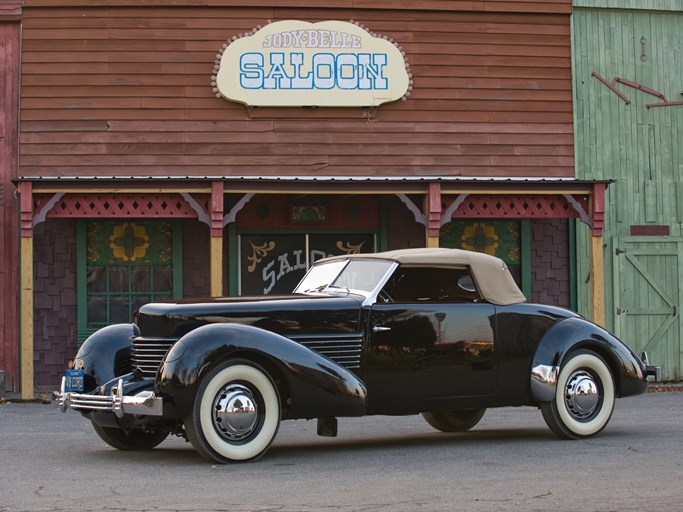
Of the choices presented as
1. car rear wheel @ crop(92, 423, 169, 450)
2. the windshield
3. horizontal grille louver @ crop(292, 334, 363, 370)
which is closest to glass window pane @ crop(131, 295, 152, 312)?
the windshield

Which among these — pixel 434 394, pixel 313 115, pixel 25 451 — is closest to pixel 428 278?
pixel 434 394

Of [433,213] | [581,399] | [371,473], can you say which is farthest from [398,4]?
[371,473]

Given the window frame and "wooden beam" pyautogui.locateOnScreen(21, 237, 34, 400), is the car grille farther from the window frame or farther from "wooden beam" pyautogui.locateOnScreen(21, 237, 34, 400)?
the window frame

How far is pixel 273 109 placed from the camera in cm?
1780

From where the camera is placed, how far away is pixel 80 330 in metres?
17.4

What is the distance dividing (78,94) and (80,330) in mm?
3498

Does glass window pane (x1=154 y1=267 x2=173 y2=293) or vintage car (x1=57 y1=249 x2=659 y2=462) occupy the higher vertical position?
glass window pane (x1=154 y1=267 x2=173 y2=293)

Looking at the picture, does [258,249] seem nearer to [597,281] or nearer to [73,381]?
[597,281]

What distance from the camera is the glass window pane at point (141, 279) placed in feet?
58.3

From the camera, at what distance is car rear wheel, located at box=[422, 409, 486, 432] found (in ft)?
33.8

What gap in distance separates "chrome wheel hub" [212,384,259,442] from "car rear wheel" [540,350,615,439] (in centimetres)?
263

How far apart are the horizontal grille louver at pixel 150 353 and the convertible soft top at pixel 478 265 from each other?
5.92 feet

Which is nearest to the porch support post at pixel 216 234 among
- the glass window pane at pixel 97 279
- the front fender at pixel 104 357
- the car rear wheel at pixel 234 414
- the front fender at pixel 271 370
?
the glass window pane at pixel 97 279

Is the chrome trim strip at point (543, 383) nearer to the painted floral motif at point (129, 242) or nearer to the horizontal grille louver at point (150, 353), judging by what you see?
the horizontal grille louver at point (150, 353)
